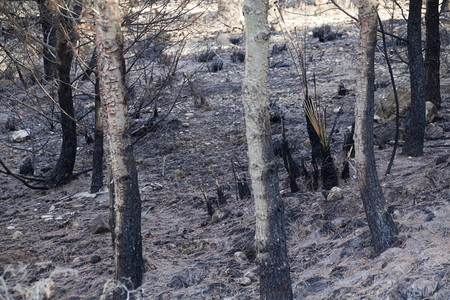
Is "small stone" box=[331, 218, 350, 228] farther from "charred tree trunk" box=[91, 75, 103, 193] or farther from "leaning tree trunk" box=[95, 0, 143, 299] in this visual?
"charred tree trunk" box=[91, 75, 103, 193]

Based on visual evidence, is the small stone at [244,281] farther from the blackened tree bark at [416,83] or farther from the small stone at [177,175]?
the small stone at [177,175]

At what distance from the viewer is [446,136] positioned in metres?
7.82

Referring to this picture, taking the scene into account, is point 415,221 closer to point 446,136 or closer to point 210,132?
point 446,136

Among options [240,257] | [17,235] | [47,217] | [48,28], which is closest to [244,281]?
[240,257]

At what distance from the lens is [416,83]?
6.79 m

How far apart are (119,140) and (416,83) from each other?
458 centimetres

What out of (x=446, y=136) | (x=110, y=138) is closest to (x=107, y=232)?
(x=110, y=138)

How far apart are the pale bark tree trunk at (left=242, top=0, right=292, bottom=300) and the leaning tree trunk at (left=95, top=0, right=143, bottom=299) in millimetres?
1094

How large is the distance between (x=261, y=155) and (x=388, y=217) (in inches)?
62.1

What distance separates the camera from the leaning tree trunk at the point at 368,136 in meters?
4.01

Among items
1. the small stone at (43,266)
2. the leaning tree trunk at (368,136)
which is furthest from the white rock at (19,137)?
the leaning tree trunk at (368,136)

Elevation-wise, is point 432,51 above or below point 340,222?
above

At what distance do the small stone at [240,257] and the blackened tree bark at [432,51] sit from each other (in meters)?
5.98

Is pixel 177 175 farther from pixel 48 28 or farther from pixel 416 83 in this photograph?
pixel 416 83
